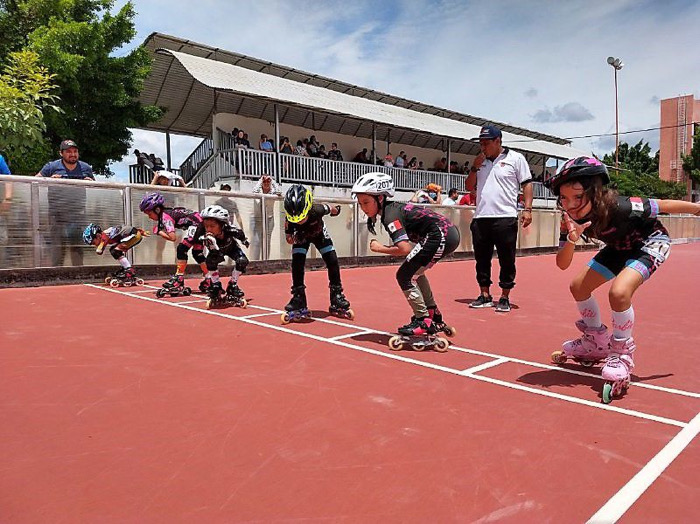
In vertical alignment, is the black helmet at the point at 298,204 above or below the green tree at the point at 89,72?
below

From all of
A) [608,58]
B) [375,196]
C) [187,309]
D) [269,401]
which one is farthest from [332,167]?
[608,58]

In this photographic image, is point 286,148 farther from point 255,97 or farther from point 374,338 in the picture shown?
point 374,338

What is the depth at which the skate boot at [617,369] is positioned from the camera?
339 cm

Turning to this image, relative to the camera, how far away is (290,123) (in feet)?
78.5

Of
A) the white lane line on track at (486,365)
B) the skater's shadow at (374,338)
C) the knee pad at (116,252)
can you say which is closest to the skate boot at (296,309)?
the skater's shadow at (374,338)

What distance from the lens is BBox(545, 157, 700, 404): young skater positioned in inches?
138

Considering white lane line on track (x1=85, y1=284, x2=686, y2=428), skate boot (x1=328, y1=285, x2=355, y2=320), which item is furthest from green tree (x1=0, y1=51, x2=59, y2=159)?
skate boot (x1=328, y1=285, x2=355, y2=320)

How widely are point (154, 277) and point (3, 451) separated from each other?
7670 mm

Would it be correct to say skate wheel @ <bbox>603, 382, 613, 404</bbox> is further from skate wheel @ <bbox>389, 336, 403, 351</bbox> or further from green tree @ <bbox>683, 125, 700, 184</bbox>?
green tree @ <bbox>683, 125, 700, 184</bbox>

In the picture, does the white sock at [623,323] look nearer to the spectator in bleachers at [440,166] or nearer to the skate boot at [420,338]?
the skate boot at [420,338]

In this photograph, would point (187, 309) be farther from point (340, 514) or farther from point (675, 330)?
point (675, 330)

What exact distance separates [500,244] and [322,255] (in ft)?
7.84

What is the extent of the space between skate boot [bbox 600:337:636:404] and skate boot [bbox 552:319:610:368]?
47cm

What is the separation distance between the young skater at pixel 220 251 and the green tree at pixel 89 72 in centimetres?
1341
